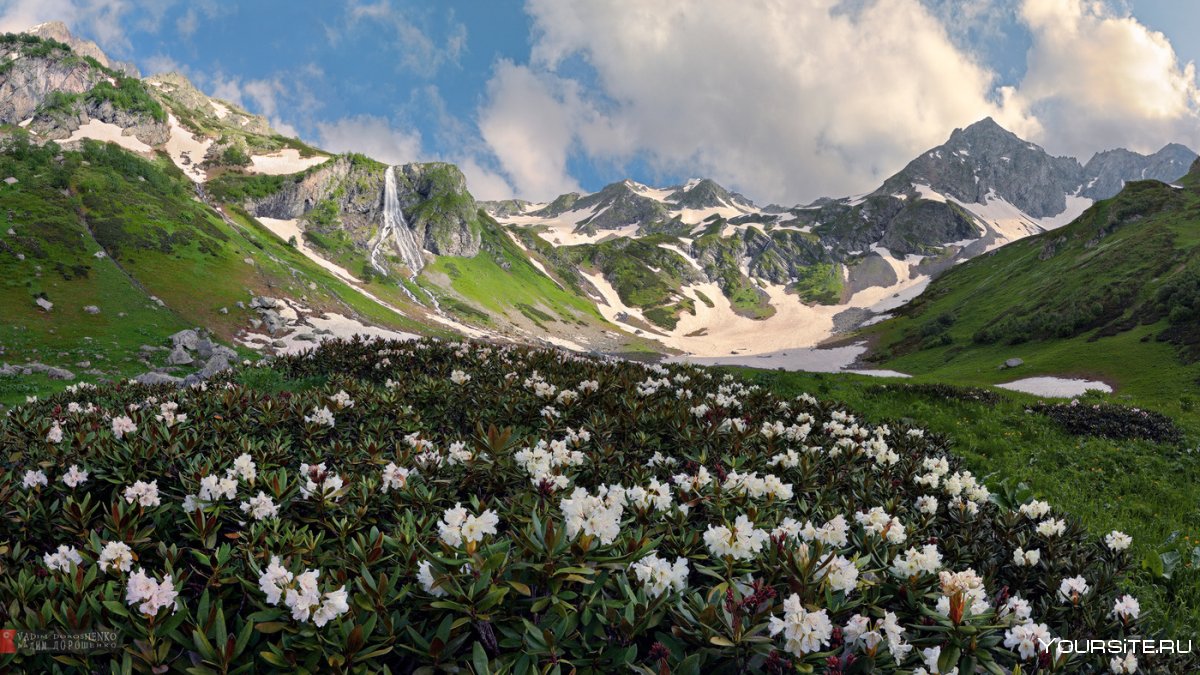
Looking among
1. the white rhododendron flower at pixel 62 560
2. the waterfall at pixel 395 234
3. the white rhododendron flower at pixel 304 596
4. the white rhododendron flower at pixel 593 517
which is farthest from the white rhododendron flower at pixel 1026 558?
the waterfall at pixel 395 234

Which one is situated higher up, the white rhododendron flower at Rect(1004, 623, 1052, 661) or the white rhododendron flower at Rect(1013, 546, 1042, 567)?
the white rhododendron flower at Rect(1013, 546, 1042, 567)

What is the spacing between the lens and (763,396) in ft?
37.7

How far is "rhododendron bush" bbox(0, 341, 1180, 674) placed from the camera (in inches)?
125

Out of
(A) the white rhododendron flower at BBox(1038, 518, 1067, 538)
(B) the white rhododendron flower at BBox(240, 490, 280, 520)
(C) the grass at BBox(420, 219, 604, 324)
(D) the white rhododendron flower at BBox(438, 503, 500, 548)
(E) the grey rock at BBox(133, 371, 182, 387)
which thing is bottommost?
(E) the grey rock at BBox(133, 371, 182, 387)

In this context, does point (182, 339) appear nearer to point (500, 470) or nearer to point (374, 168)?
point (500, 470)

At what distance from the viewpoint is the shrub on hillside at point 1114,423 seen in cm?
1388

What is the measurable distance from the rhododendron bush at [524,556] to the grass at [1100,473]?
1.87m

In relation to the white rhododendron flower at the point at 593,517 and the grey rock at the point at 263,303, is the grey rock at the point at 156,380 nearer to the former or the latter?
the white rhododendron flower at the point at 593,517

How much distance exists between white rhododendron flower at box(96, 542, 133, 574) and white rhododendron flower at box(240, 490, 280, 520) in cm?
83

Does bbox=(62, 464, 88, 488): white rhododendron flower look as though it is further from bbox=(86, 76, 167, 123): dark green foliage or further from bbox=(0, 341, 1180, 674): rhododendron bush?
bbox=(86, 76, 167, 123): dark green foliage

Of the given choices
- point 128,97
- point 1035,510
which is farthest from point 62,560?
point 128,97

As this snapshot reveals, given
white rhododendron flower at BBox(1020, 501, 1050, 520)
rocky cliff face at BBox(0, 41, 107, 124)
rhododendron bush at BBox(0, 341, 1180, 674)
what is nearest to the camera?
rhododendron bush at BBox(0, 341, 1180, 674)

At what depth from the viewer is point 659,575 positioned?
3.59 meters

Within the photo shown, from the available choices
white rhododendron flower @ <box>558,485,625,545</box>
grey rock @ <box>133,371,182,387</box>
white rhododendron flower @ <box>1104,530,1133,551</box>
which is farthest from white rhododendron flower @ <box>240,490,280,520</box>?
grey rock @ <box>133,371,182,387</box>
